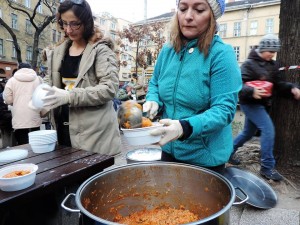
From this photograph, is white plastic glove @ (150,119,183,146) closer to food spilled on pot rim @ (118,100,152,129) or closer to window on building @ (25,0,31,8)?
food spilled on pot rim @ (118,100,152,129)

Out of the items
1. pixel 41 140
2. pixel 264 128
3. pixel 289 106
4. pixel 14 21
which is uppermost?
pixel 14 21

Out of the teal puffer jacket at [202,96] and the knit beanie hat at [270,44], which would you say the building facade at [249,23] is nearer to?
Result: the knit beanie hat at [270,44]

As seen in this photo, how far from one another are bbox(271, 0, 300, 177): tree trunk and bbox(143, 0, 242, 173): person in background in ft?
7.46

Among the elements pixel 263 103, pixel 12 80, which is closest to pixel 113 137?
pixel 263 103

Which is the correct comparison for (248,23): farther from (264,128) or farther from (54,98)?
(54,98)

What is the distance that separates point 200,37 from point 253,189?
1.82 m

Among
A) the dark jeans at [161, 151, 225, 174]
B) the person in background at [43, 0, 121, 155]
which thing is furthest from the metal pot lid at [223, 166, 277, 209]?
the person in background at [43, 0, 121, 155]

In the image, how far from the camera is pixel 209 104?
Answer: 4.17 ft

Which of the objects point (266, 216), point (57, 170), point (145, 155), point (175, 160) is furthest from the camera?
point (145, 155)

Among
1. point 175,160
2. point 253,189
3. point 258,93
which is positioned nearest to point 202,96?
point 175,160

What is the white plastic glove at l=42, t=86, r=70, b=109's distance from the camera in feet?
5.62

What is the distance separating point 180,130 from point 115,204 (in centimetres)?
54

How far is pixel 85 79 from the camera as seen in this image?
2006 millimetres

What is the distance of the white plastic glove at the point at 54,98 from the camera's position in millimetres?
1713
